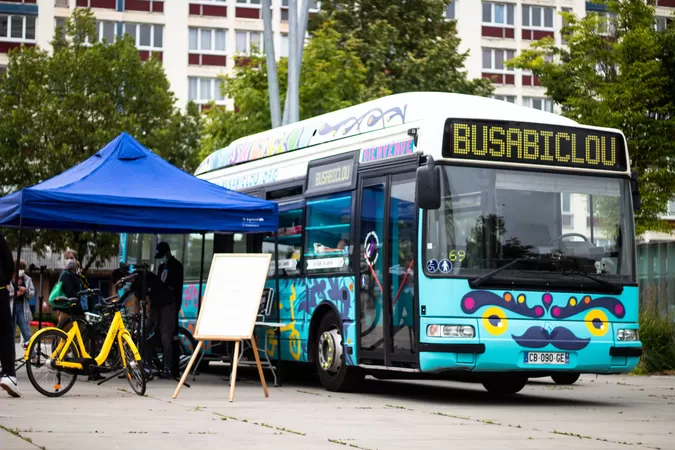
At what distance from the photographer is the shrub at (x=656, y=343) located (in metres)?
21.8

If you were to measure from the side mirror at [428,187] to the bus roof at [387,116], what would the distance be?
0.84m

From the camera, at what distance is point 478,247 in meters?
13.9

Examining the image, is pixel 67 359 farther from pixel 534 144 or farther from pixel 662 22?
pixel 662 22

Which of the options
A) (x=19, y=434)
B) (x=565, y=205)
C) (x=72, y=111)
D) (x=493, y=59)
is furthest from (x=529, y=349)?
(x=493, y=59)

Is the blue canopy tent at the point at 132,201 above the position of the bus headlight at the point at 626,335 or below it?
above

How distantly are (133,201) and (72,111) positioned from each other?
110 ft

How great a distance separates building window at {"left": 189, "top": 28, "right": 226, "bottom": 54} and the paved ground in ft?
165

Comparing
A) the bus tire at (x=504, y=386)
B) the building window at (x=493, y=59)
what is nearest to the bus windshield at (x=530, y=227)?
the bus tire at (x=504, y=386)

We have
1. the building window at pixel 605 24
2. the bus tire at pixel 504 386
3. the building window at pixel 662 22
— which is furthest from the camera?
the building window at pixel 662 22

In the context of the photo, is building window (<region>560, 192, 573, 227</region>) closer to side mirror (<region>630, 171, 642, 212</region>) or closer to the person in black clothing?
side mirror (<region>630, 171, 642, 212</region>)

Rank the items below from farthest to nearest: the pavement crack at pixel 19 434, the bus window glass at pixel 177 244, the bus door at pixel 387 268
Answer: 1. the bus window glass at pixel 177 244
2. the bus door at pixel 387 268
3. the pavement crack at pixel 19 434

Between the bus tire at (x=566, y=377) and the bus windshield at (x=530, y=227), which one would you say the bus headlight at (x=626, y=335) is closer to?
the bus windshield at (x=530, y=227)

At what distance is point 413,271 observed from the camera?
14125 mm

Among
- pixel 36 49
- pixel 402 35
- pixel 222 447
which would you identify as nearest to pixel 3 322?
pixel 222 447
